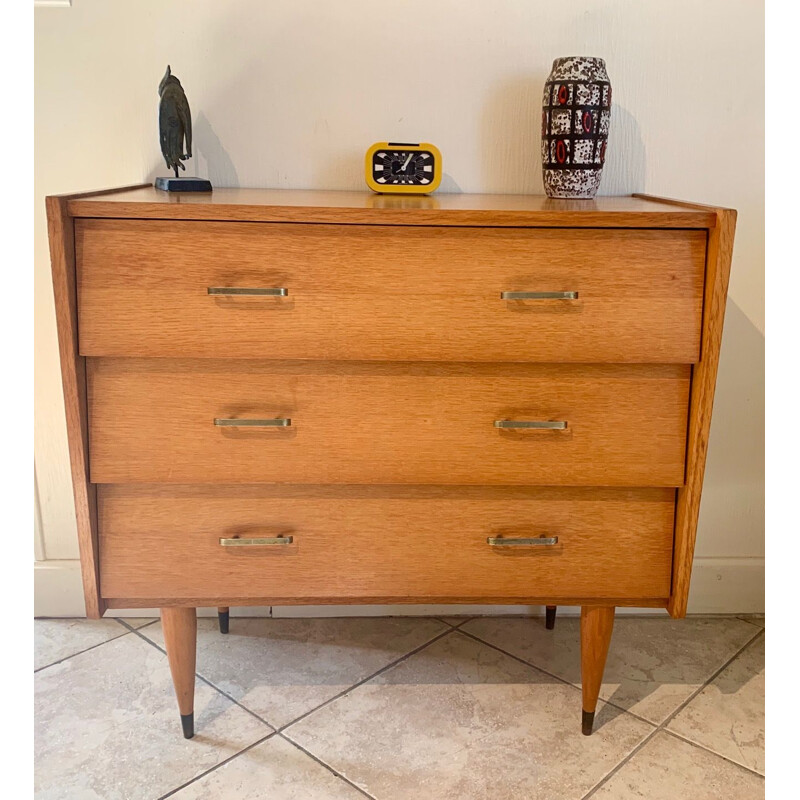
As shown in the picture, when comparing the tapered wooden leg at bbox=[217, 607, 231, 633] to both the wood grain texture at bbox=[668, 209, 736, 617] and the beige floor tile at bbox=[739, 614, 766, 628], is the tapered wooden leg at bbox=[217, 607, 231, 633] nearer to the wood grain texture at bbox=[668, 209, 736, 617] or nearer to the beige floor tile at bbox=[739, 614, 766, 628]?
the wood grain texture at bbox=[668, 209, 736, 617]

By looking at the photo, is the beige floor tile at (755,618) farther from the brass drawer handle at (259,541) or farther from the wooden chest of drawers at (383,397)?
the brass drawer handle at (259,541)

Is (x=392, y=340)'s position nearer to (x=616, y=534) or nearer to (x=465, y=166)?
(x=616, y=534)

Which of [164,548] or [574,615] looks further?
[574,615]

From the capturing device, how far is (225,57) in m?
1.49

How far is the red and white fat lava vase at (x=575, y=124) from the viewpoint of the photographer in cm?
135

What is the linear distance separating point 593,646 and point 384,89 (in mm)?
1045

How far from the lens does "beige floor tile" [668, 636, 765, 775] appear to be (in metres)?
1.32

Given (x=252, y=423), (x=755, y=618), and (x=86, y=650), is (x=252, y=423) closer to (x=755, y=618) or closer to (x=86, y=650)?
(x=86, y=650)

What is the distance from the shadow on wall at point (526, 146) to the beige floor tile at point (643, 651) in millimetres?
875

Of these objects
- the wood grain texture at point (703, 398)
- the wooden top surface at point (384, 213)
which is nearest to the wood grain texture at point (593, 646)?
the wood grain texture at point (703, 398)

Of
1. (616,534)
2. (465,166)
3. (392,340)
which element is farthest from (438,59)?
(616,534)

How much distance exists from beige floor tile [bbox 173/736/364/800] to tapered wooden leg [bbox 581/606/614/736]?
0.39 m

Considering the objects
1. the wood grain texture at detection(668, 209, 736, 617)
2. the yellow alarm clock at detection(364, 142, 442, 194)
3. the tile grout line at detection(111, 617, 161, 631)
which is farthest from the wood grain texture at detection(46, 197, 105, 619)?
the wood grain texture at detection(668, 209, 736, 617)

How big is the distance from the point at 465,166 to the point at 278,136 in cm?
36
